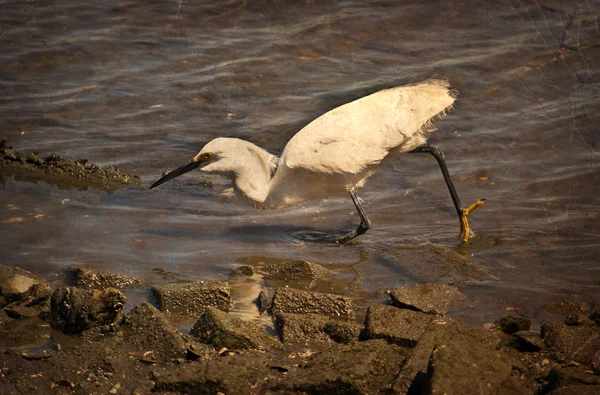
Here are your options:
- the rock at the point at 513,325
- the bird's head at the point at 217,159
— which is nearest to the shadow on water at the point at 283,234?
the bird's head at the point at 217,159

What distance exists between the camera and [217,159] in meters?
6.64

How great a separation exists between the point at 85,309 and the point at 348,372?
1.58 metres

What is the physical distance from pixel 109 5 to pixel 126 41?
1091 millimetres

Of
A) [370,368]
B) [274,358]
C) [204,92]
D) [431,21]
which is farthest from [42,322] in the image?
[431,21]

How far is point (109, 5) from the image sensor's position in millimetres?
11461

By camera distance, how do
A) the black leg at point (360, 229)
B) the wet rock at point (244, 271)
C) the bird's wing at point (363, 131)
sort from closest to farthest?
1. the wet rock at point (244, 271)
2. the bird's wing at point (363, 131)
3. the black leg at point (360, 229)

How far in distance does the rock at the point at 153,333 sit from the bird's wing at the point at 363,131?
90.5 inches

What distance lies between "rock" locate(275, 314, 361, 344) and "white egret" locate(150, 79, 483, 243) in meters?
2.02

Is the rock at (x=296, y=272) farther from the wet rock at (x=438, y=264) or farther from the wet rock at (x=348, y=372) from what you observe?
the wet rock at (x=348, y=372)

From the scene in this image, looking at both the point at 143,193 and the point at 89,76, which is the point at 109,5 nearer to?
the point at 89,76

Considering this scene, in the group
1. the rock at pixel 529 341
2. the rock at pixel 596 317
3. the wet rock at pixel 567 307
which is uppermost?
the rock at pixel 529 341

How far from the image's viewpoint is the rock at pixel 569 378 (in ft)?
11.9

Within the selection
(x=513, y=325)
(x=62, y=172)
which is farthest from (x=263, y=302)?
(x=62, y=172)

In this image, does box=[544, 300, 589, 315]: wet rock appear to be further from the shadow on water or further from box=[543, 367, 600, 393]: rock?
the shadow on water
